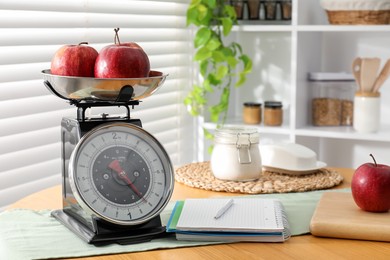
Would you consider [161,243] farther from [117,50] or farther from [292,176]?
[292,176]

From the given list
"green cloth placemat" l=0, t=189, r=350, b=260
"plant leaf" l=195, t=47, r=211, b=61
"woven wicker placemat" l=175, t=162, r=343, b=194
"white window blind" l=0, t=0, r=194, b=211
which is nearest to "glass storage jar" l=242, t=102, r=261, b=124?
"plant leaf" l=195, t=47, r=211, b=61

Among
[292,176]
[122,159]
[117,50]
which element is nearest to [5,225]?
[122,159]

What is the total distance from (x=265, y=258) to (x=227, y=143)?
569mm

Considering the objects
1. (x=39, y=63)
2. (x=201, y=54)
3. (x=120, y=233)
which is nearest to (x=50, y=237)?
(x=120, y=233)

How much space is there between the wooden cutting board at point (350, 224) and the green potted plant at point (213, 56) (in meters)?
1.63

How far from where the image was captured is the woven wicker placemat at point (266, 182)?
174cm

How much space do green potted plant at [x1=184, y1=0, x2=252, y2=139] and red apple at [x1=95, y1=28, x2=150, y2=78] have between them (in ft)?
5.35

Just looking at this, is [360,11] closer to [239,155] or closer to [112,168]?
[239,155]

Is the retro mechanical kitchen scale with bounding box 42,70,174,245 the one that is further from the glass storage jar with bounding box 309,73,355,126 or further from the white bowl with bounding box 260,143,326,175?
the glass storage jar with bounding box 309,73,355,126

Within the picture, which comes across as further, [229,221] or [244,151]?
[244,151]

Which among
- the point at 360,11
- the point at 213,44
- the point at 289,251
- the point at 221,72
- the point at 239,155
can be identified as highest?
the point at 360,11

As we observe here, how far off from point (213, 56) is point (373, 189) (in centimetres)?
168

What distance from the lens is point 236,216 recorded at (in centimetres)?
144

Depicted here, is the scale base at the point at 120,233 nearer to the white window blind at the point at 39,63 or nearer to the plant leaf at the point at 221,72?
the white window blind at the point at 39,63
